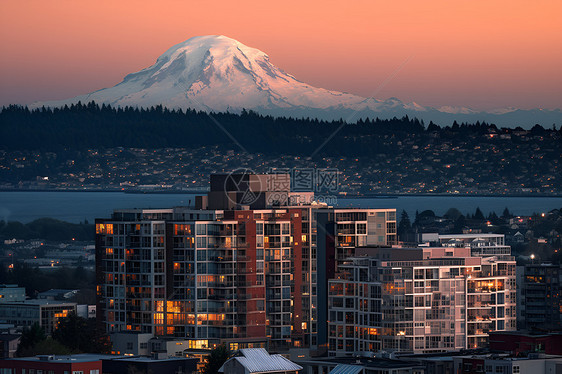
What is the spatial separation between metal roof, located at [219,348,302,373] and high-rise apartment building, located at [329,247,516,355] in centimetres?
2116

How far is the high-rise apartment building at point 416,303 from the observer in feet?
420

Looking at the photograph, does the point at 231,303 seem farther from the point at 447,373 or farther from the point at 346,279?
the point at 447,373

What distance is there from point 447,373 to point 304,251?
36.5 metres

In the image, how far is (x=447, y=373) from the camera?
115 meters

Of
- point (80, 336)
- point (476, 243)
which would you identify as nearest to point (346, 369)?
point (80, 336)

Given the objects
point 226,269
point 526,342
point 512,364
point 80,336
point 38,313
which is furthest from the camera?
point 38,313

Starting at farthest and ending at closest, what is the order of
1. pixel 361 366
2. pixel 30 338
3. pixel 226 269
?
pixel 30 338 → pixel 226 269 → pixel 361 366

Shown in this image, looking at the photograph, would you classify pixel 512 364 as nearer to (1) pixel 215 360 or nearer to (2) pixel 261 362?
(2) pixel 261 362

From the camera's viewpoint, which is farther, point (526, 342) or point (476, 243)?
point (476, 243)

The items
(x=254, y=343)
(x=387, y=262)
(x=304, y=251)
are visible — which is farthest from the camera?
(x=304, y=251)

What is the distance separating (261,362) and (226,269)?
1452 inches

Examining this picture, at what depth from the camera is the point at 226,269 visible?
468ft

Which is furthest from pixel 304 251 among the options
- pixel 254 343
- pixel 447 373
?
pixel 447 373

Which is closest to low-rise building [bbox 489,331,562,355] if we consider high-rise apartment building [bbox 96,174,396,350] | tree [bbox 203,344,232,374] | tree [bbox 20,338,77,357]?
tree [bbox 203,344,232,374]
